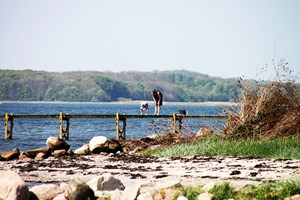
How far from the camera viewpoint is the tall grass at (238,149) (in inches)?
760

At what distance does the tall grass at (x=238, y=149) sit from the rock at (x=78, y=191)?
7544 mm

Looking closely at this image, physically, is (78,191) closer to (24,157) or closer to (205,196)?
(205,196)

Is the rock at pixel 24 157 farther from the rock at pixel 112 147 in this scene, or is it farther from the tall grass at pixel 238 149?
A: the tall grass at pixel 238 149

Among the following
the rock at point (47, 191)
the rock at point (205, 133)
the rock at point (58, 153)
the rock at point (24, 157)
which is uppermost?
the rock at point (205, 133)

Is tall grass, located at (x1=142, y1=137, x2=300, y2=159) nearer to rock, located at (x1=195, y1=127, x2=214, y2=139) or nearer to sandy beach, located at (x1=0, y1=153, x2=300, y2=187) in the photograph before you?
sandy beach, located at (x1=0, y1=153, x2=300, y2=187)

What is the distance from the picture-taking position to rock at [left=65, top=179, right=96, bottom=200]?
42.1 feet

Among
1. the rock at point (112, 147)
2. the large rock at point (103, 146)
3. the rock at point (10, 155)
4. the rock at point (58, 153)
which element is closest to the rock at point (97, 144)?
the large rock at point (103, 146)

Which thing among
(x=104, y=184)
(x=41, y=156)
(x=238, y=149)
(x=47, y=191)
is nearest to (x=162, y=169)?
(x=238, y=149)

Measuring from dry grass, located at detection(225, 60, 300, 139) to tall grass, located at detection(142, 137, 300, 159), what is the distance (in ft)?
3.61

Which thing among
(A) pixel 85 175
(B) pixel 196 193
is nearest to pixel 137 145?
(A) pixel 85 175

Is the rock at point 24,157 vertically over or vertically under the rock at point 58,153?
under

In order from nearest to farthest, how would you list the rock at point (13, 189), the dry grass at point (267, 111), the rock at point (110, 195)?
1. the rock at point (13, 189)
2. the rock at point (110, 195)
3. the dry grass at point (267, 111)

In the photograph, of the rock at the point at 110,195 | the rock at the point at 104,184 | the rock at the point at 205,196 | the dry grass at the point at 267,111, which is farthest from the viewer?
the dry grass at the point at 267,111

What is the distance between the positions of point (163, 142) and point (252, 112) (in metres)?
5.41
